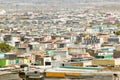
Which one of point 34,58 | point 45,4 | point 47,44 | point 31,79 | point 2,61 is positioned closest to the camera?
point 31,79

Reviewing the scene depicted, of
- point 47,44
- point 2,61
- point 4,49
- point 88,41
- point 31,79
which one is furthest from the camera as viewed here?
point 88,41

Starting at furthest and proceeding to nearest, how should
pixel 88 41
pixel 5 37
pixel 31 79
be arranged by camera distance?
pixel 5 37, pixel 88 41, pixel 31 79

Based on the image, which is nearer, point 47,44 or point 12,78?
point 12,78

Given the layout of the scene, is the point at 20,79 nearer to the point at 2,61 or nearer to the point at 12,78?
the point at 12,78

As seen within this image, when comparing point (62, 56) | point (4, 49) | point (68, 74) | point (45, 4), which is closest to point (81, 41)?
point (4, 49)

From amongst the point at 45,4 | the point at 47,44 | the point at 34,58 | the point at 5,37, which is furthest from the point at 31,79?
the point at 45,4

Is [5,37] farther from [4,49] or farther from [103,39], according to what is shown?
[4,49]

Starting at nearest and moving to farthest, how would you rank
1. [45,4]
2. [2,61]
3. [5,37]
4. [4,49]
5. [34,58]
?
[2,61], [34,58], [4,49], [5,37], [45,4]

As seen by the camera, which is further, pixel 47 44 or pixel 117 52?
pixel 47 44

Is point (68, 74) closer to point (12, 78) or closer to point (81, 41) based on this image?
point (12, 78)
